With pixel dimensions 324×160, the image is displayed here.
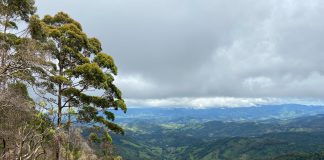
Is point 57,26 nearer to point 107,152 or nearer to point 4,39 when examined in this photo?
point 4,39

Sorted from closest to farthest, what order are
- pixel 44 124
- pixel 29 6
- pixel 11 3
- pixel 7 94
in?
pixel 7 94 < pixel 11 3 < pixel 29 6 < pixel 44 124

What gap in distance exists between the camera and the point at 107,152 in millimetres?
32500

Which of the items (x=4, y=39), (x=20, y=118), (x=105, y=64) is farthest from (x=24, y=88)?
(x=105, y=64)

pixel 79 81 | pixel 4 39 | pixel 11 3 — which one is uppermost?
pixel 11 3

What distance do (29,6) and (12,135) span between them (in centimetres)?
973

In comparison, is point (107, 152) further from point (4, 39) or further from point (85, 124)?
point (4, 39)

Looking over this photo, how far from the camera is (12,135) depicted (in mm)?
22234

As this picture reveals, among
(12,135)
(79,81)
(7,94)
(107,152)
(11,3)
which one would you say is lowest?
(107,152)

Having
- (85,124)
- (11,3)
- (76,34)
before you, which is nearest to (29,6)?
(11,3)

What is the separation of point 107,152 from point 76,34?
43.6 ft

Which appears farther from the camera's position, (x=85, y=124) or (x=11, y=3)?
(x=85, y=124)

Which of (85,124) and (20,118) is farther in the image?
(85,124)

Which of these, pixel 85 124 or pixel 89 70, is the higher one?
pixel 89 70

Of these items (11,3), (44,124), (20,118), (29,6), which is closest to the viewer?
(11,3)
